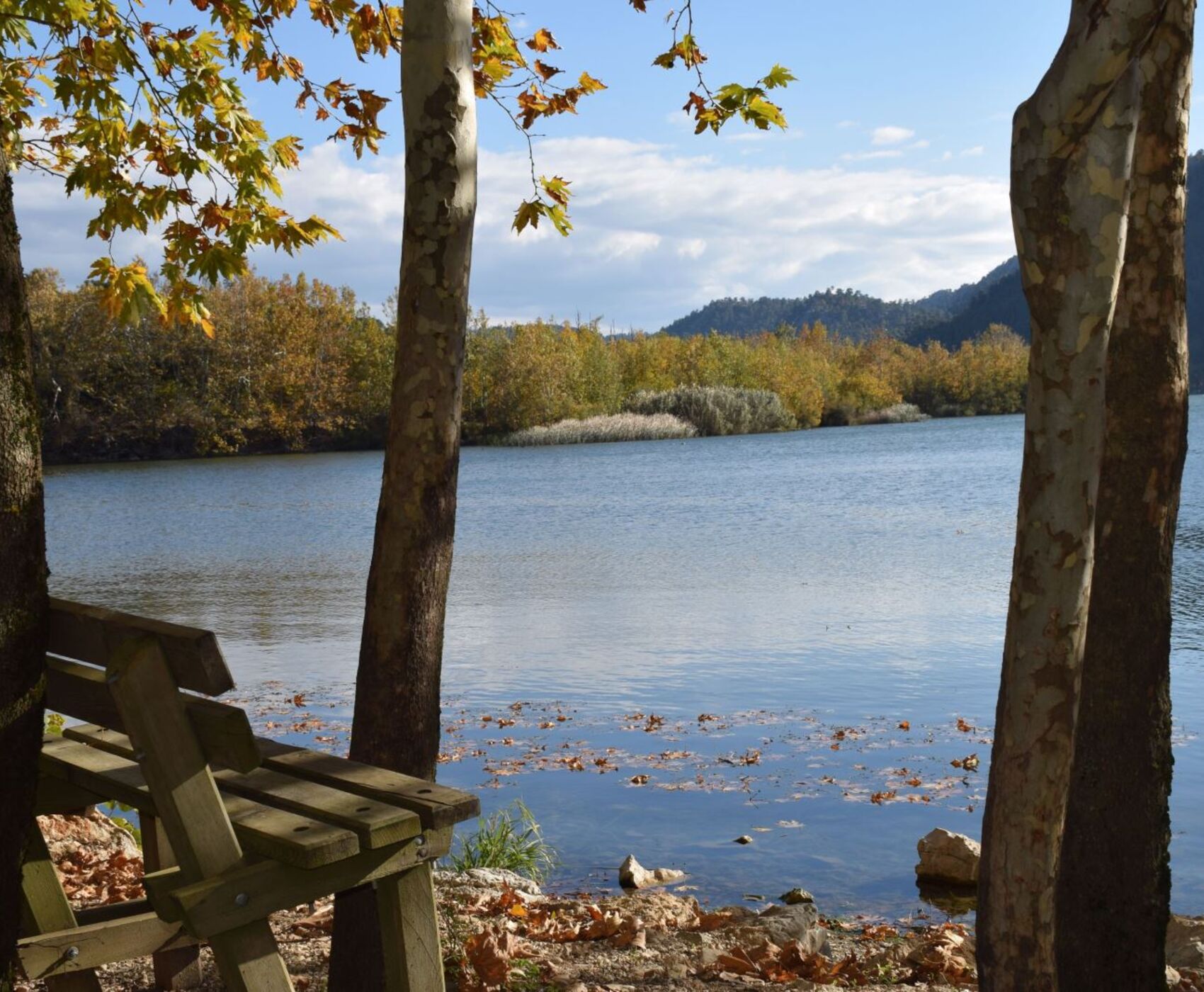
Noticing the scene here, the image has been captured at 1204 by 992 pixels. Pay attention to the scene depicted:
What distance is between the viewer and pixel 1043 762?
2.87 metres

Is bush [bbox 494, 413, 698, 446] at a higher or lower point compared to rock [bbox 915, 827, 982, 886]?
higher

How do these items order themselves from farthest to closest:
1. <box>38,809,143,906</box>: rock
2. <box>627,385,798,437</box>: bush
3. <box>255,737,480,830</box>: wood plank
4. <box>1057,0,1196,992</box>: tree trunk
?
<box>627,385,798,437</box>: bush
<box>38,809,143,906</box>: rock
<box>1057,0,1196,992</box>: tree trunk
<box>255,737,480,830</box>: wood plank

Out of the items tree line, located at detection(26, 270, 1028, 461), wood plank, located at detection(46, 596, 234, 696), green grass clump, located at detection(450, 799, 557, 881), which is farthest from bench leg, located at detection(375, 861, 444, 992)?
tree line, located at detection(26, 270, 1028, 461)

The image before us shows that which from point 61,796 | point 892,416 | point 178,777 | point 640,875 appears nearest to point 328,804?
point 178,777

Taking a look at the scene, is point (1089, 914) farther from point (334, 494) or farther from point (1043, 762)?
point (334, 494)

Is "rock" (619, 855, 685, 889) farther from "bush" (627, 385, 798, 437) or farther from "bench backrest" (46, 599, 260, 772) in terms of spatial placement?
"bush" (627, 385, 798, 437)

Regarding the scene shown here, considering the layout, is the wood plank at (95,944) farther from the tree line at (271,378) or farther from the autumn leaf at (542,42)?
the tree line at (271,378)

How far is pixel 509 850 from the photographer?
612 cm

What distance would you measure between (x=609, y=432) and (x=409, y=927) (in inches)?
2717

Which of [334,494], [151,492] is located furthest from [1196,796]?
[151,492]

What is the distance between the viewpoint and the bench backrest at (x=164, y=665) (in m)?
2.34

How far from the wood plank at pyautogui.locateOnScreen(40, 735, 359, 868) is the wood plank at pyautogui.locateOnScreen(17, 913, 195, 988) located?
0.32 metres

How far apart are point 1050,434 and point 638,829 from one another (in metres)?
4.52

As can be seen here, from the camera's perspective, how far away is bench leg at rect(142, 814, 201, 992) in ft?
12.9
